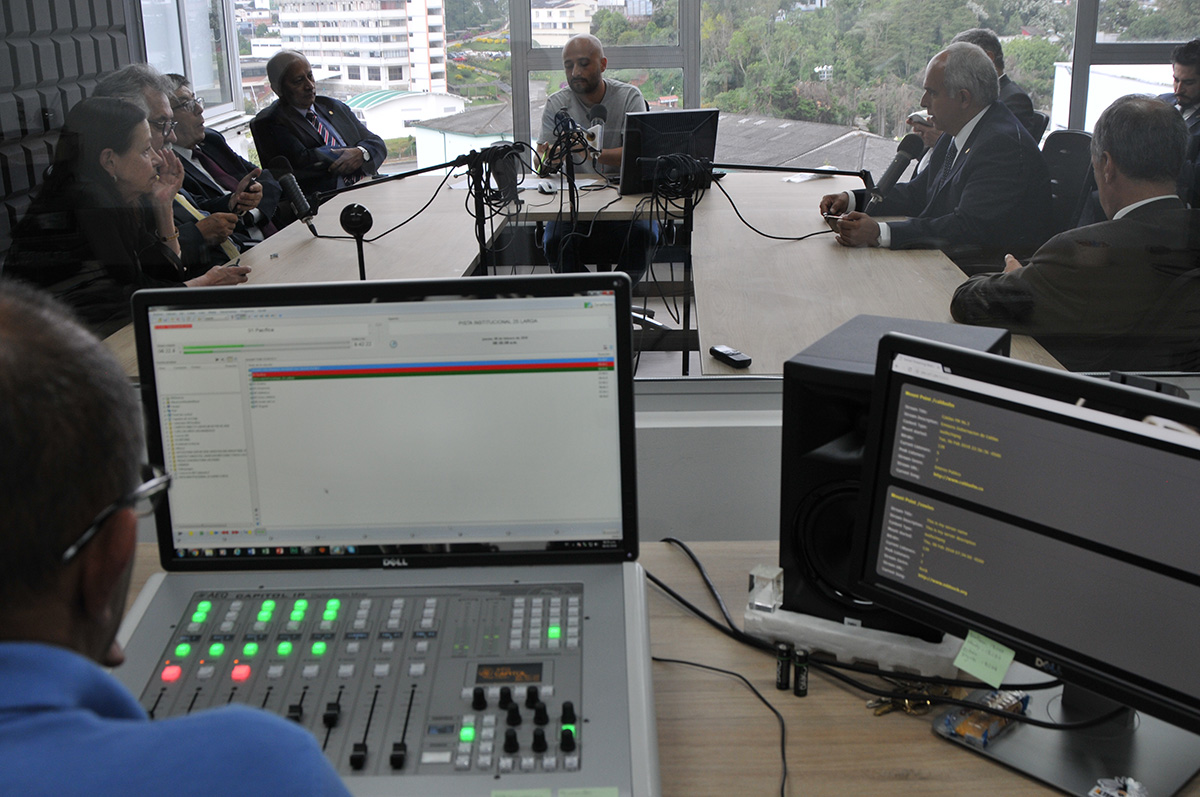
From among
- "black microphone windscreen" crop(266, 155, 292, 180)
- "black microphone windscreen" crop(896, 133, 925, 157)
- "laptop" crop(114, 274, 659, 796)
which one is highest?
"black microphone windscreen" crop(896, 133, 925, 157)

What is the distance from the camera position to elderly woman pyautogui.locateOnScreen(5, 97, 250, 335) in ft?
6.86

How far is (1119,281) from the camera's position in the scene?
7.21 ft

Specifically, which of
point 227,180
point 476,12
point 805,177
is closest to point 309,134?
point 227,180

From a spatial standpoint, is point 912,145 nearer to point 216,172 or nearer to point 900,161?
point 900,161

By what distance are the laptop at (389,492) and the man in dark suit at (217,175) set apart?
1.18 metres

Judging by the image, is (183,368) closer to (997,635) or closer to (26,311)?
(26,311)

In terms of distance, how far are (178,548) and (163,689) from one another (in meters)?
0.21

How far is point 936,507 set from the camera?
106cm

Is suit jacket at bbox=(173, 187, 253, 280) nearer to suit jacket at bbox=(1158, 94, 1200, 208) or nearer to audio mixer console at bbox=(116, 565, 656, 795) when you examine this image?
audio mixer console at bbox=(116, 565, 656, 795)

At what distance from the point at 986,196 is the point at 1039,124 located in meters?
0.21

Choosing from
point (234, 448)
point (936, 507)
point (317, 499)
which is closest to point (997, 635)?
point (936, 507)

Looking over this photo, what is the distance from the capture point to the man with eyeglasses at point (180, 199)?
207 centimetres

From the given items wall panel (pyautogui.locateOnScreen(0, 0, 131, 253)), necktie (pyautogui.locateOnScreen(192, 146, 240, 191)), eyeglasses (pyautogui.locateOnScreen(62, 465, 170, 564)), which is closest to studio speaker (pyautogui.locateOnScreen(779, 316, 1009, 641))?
eyeglasses (pyautogui.locateOnScreen(62, 465, 170, 564))

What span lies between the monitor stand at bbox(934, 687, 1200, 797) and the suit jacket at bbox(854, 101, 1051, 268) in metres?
1.38
